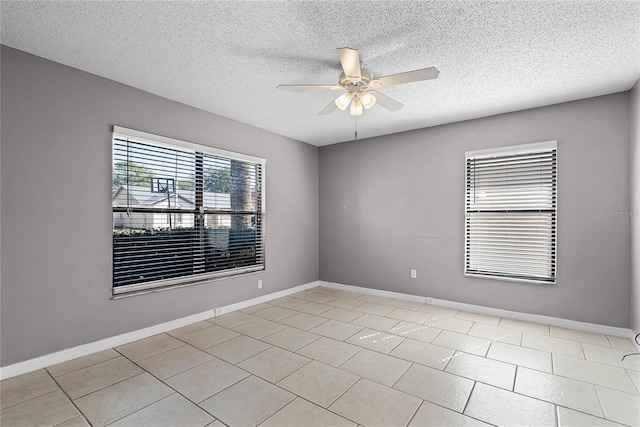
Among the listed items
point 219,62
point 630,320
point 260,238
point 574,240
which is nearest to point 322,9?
point 219,62

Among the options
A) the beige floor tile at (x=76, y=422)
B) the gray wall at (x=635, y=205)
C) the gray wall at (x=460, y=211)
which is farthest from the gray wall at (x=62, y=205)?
the gray wall at (x=635, y=205)

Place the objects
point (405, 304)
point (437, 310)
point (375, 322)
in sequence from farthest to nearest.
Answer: point (405, 304) < point (437, 310) < point (375, 322)

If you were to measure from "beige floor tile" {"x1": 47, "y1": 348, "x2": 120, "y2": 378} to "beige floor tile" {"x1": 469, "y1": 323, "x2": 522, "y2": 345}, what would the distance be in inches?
137

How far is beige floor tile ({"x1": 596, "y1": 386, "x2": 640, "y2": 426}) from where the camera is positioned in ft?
6.13

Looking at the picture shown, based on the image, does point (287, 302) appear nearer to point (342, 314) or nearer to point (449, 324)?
point (342, 314)

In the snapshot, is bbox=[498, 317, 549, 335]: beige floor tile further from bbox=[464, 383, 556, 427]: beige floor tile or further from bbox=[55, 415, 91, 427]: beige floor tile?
bbox=[55, 415, 91, 427]: beige floor tile

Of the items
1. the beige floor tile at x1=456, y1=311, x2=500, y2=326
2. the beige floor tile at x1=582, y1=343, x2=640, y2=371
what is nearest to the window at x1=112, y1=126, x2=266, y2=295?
the beige floor tile at x1=456, y1=311, x2=500, y2=326

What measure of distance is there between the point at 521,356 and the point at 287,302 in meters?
2.81

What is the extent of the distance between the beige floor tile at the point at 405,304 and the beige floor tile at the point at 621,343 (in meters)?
1.90

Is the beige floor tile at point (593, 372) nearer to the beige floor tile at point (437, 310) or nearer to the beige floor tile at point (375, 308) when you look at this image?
the beige floor tile at point (437, 310)

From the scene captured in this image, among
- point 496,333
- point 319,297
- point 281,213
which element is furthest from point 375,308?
point 281,213

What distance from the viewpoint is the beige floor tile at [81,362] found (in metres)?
2.45

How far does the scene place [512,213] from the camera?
147 inches

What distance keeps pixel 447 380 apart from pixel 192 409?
70.8 inches
